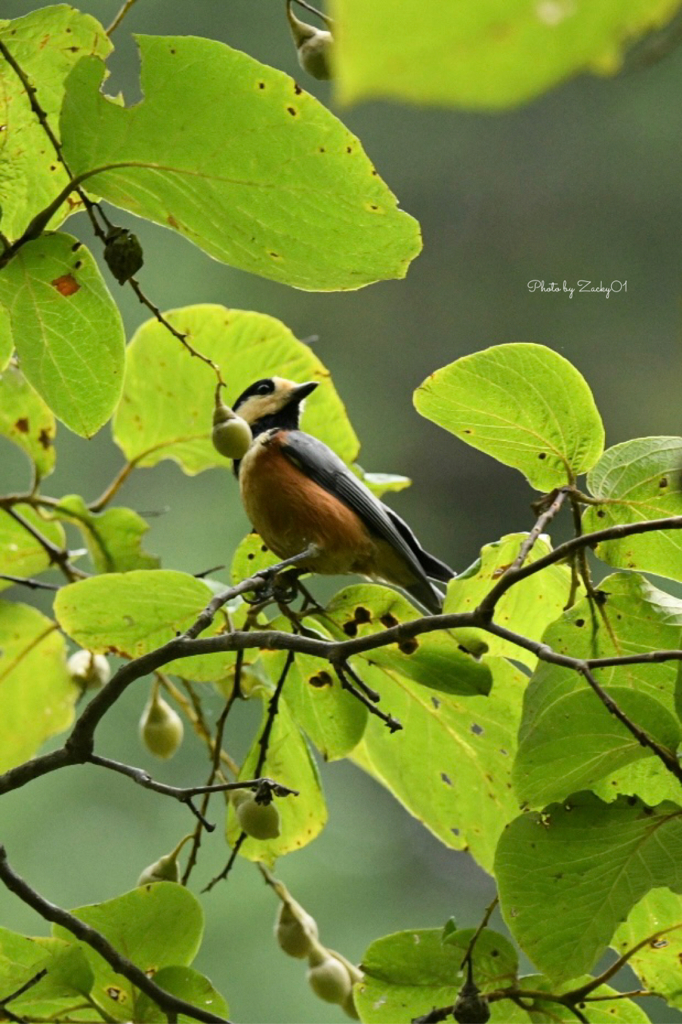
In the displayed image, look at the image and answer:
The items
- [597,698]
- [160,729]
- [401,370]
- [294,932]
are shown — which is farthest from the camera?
[401,370]

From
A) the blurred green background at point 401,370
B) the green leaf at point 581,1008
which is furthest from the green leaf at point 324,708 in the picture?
the blurred green background at point 401,370

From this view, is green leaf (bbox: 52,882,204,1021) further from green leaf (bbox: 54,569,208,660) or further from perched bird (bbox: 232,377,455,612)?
perched bird (bbox: 232,377,455,612)

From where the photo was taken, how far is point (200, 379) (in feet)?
3.92

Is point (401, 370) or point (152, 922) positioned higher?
point (152, 922)

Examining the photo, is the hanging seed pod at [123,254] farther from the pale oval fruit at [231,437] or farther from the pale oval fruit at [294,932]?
the pale oval fruit at [294,932]

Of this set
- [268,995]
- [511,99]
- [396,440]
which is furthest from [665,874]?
[396,440]

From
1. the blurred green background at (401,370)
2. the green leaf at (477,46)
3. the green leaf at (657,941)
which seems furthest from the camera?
the blurred green background at (401,370)

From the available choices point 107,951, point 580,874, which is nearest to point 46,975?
point 107,951

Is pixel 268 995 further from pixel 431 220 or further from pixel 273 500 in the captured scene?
pixel 431 220

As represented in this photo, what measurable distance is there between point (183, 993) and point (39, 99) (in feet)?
2.27

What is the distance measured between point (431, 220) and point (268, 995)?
9.23ft

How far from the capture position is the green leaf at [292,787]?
38.5 inches

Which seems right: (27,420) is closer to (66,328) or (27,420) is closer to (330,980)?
(66,328)

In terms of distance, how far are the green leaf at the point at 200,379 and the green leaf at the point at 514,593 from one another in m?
0.34
